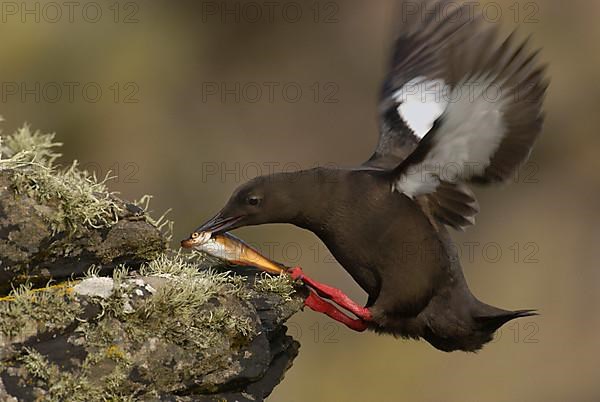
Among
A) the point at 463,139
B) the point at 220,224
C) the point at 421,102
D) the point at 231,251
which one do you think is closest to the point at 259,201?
the point at 220,224

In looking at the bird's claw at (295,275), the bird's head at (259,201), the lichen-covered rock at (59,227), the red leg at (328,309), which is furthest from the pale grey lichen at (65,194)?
the red leg at (328,309)

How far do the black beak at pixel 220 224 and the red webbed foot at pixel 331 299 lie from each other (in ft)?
1.53

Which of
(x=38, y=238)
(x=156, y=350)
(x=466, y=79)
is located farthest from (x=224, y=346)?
(x=466, y=79)

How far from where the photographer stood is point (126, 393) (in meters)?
4.31

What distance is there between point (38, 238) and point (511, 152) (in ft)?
8.79

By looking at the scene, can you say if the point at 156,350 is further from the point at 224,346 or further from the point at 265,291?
the point at 265,291

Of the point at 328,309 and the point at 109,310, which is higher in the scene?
the point at 109,310

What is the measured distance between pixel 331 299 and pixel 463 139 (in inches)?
46.3

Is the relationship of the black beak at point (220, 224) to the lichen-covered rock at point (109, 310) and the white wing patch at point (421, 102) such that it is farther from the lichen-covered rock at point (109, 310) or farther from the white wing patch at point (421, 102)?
the white wing patch at point (421, 102)

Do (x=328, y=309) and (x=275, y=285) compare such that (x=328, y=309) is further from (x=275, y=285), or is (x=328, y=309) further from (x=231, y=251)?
(x=231, y=251)

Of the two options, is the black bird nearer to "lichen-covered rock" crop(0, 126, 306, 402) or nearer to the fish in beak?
the fish in beak

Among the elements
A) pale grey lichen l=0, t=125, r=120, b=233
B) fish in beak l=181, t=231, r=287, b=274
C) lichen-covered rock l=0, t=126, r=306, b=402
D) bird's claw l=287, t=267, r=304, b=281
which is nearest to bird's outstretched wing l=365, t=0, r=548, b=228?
bird's claw l=287, t=267, r=304, b=281

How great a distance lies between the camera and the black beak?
18.1 feet

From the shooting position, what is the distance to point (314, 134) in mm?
13758
